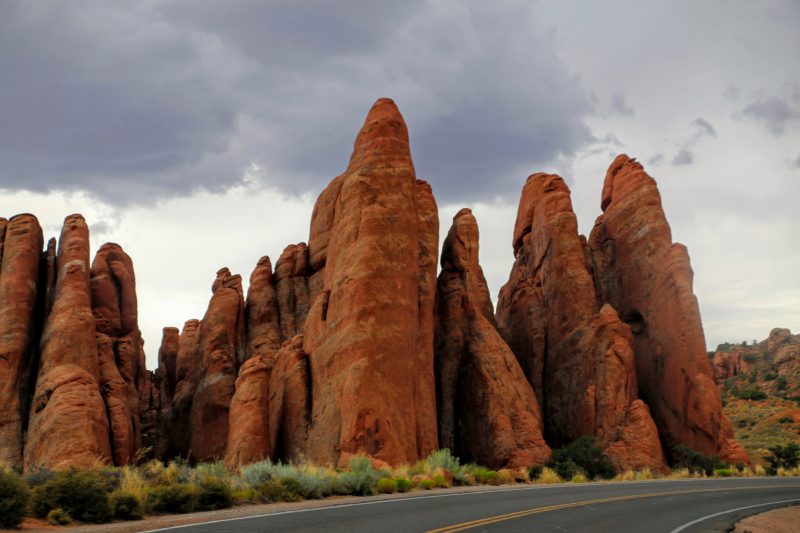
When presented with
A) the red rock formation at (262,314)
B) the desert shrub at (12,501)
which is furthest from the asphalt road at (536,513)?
the red rock formation at (262,314)

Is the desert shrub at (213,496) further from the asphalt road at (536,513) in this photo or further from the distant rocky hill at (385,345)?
the distant rocky hill at (385,345)

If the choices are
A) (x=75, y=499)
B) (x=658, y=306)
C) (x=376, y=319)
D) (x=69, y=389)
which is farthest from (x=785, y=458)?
(x=75, y=499)

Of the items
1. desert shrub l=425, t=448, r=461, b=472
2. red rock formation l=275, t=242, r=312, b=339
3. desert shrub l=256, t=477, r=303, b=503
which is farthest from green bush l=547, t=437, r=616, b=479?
desert shrub l=256, t=477, r=303, b=503

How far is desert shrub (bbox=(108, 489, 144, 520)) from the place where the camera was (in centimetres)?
1316

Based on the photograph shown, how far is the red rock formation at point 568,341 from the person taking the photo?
38.6 m

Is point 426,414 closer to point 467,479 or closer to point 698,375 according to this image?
point 467,479

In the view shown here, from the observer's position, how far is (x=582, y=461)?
36.0 meters

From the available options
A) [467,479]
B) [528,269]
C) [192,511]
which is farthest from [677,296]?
[192,511]

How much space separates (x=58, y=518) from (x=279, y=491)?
5.81 meters

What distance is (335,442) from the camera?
96.7 ft

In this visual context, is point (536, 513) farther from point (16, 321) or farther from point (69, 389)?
point (16, 321)

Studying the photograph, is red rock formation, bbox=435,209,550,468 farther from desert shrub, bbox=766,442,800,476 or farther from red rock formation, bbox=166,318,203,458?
desert shrub, bbox=766,442,800,476

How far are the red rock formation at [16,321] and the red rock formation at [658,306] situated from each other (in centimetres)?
3321

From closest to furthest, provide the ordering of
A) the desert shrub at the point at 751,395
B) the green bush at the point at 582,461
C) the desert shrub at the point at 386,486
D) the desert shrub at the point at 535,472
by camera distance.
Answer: the desert shrub at the point at 386,486 → the desert shrub at the point at 535,472 → the green bush at the point at 582,461 → the desert shrub at the point at 751,395
